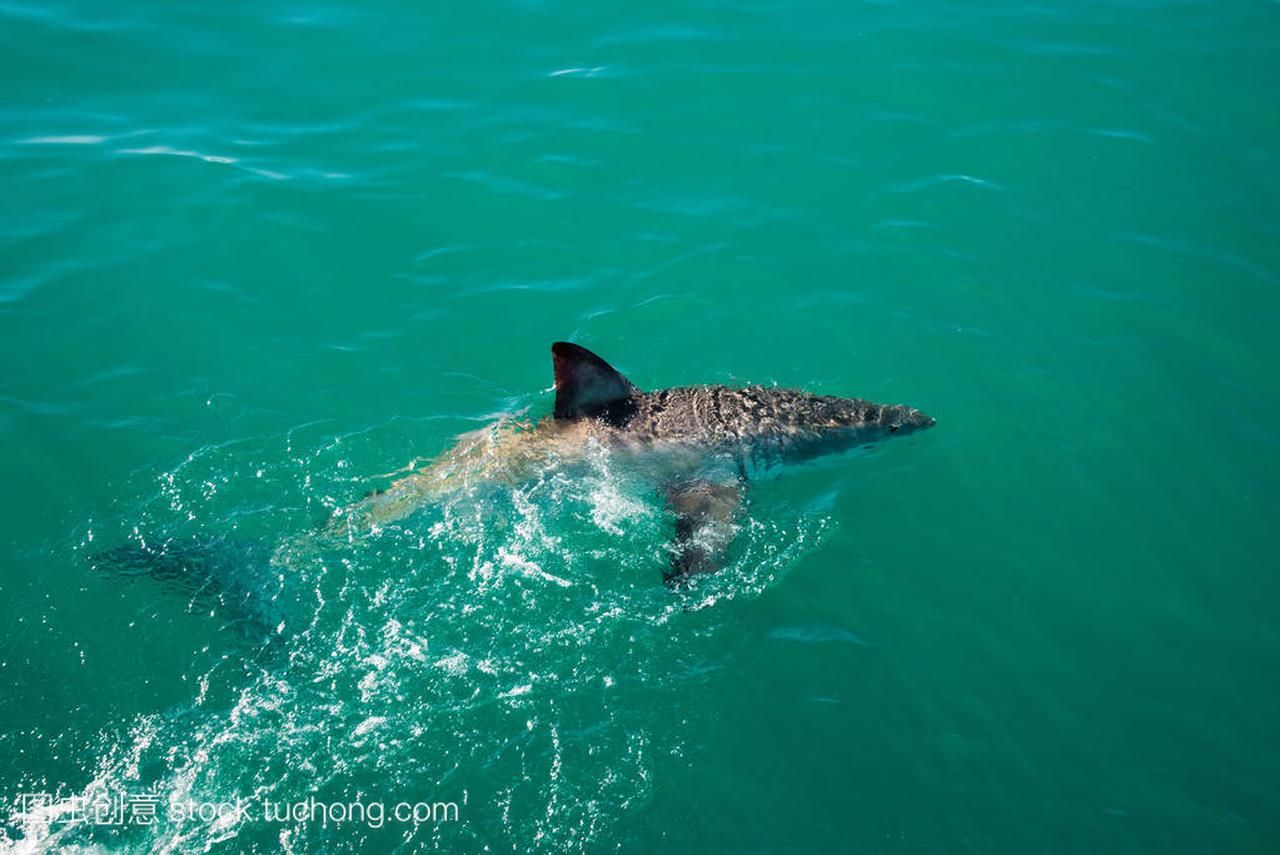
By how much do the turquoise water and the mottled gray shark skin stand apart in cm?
29

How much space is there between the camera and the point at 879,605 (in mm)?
8406

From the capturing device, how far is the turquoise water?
23.3 feet

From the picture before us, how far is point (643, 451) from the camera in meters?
9.35

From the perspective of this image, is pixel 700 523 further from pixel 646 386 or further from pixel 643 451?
pixel 646 386

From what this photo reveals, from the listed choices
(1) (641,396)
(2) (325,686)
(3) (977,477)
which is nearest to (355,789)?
(2) (325,686)

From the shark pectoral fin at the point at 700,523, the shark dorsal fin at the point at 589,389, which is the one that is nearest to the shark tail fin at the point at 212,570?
the shark dorsal fin at the point at 589,389

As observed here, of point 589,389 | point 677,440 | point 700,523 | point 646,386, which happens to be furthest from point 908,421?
point 589,389

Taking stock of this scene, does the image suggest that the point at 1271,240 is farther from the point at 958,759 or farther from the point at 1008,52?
the point at 958,759

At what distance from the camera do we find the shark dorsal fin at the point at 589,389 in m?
9.00

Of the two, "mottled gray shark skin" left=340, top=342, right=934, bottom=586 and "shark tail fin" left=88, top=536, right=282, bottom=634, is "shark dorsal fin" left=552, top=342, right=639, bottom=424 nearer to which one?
"mottled gray shark skin" left=340, top=342, right=934, bottom=586

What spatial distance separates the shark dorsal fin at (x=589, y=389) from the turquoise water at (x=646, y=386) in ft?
2.17

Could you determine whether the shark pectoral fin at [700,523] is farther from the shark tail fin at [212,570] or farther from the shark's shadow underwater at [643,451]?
the shark tail fin at [212,570]

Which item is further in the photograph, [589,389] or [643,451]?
[643,451]

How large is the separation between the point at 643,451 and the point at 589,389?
2.74 ft
